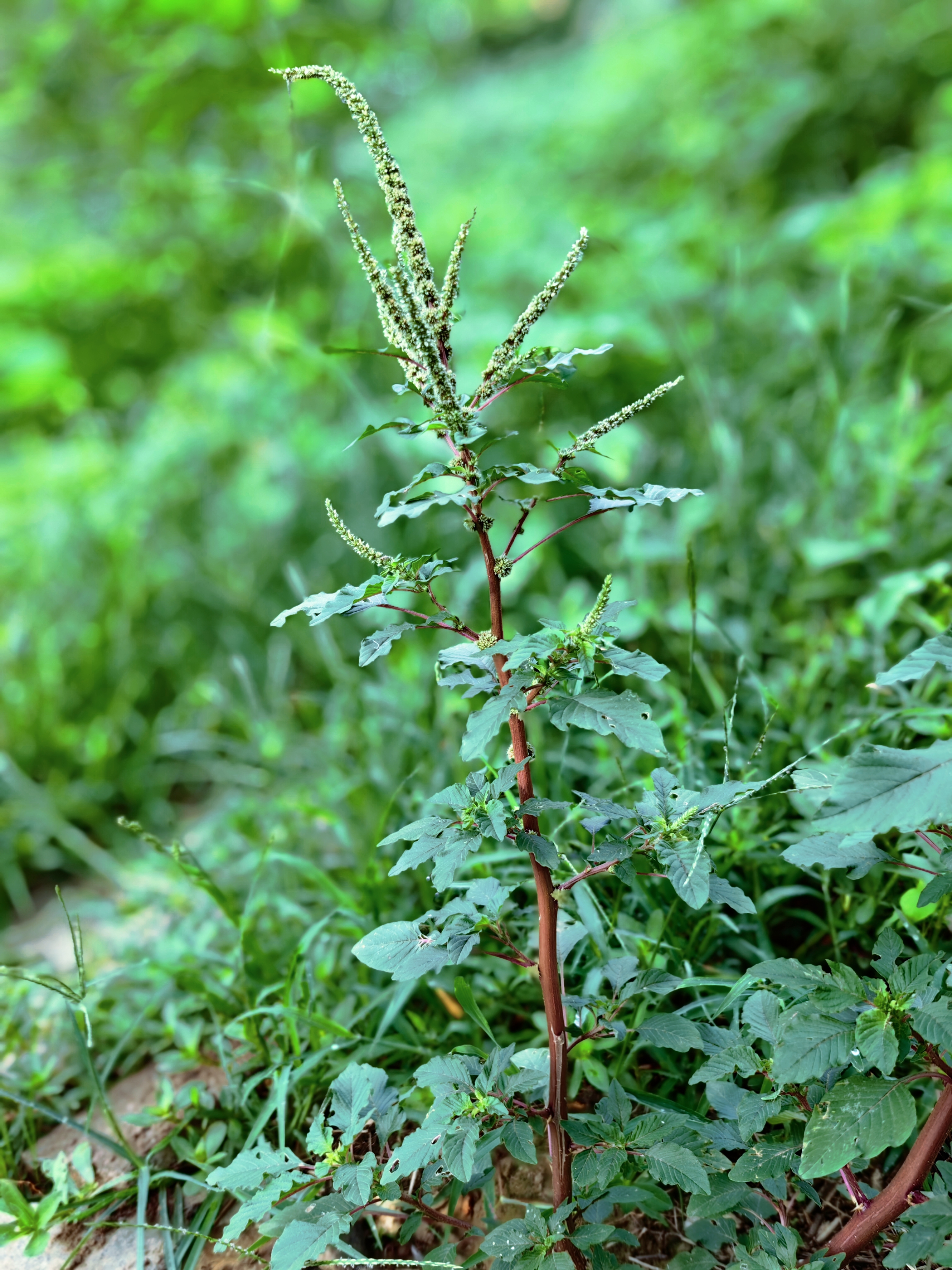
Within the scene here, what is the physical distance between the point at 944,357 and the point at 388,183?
7.63 feet

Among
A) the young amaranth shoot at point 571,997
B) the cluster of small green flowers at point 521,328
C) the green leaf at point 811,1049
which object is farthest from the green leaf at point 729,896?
the cluster of small green flowers at point 521,328

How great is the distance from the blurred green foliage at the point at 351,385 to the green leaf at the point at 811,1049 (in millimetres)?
596

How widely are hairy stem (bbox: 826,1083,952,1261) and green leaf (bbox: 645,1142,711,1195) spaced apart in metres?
0.16

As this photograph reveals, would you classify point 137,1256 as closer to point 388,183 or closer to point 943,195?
point 388,183

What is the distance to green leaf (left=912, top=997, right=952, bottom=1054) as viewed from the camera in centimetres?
74

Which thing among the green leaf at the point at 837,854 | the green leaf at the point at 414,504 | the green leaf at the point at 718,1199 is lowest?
the green leaf at the point at 718,1199

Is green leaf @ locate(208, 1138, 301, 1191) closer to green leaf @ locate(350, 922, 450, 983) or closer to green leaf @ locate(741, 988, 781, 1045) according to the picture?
green leaf @ locate(350, 922, 450, 983)

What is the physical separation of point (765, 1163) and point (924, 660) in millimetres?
508

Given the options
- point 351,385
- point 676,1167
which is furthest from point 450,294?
point 351,385

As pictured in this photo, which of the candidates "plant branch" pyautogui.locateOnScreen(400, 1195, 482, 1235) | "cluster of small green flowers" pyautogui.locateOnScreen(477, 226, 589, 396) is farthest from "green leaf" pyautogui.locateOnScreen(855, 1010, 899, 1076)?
"cluster of small green flowers" pyautogui.locateOnScreen(477, 226, 589, 396)

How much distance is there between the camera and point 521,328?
2.77 ft

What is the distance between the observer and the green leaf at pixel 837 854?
34.0 inches

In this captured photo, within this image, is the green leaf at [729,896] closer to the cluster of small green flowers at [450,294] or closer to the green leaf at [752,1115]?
the green leaf at [752,1115]

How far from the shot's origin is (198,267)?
11.3 feet
